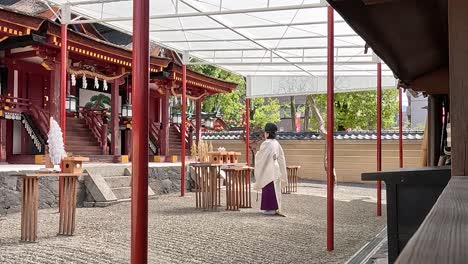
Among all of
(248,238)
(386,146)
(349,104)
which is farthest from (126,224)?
(349,104)

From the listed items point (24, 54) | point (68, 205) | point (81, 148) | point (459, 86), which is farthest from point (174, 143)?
point (459, 86)

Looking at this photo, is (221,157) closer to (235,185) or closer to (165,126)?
(235,185)

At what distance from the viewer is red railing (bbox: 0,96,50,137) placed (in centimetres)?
1235

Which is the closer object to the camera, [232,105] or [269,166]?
[269,166]

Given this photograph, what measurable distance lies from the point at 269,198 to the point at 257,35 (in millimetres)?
4089

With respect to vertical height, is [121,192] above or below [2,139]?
below

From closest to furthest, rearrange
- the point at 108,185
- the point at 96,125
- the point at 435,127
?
the point at 435,127 < the point at 108,185 < the point at 96,125

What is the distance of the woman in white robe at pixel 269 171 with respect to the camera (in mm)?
9352

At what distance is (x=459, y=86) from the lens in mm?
2701

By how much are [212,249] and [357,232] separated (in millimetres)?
2589

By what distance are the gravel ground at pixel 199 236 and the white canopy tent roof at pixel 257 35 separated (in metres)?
3.80

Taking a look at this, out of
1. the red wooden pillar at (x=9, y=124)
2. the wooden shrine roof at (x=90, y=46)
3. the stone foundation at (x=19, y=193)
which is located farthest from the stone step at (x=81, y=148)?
the stone foundation at (x=19, y=193)

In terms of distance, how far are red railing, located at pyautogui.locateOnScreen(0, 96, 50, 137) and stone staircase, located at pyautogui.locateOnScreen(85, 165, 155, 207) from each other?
2280 mm

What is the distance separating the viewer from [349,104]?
2350 cm
